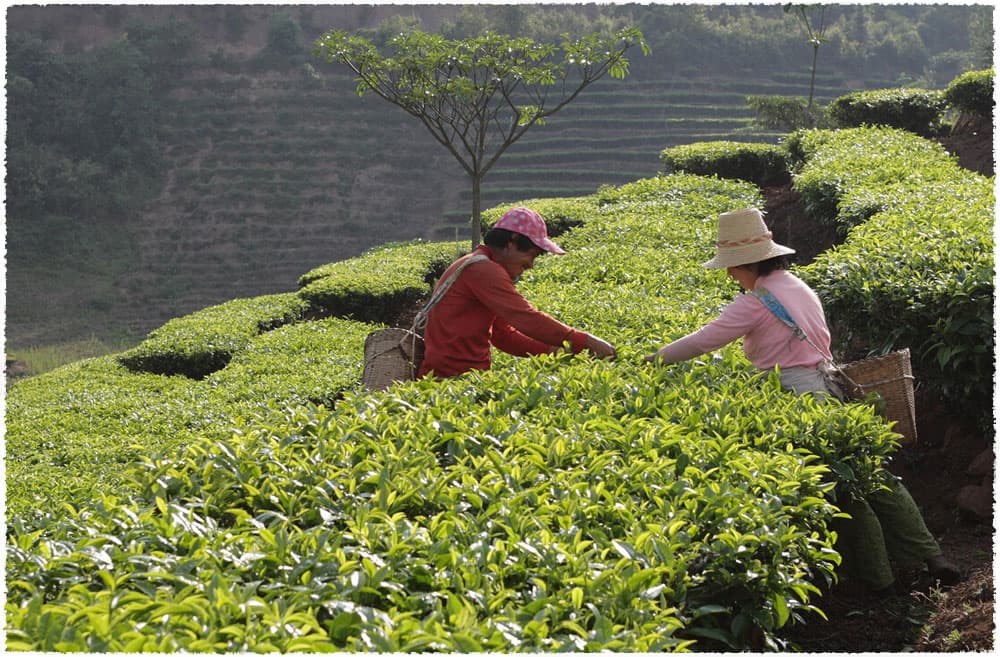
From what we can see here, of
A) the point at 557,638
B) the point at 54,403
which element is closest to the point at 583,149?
the point at 54,403

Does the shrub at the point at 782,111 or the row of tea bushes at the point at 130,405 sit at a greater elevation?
the shrub at the point at 782,111

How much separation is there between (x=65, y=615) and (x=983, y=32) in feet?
149

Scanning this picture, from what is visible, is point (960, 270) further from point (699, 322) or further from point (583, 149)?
point (583, 149)

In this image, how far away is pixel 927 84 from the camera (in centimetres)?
4091

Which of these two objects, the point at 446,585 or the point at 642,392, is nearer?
the point at 446,585

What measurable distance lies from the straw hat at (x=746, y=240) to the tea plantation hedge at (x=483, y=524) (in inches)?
17.1

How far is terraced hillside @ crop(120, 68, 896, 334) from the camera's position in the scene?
93.0ft

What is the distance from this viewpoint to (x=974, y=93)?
1270 centimetres

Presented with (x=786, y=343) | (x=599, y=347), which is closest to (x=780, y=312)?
(x=786, y=343)

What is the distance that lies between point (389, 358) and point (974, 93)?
11.3 meters

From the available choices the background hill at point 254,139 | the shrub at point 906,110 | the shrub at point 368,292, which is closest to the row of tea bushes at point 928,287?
the shrub at point 368,292

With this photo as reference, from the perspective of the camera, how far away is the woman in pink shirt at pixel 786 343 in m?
3.36

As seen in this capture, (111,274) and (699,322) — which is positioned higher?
(699,322)

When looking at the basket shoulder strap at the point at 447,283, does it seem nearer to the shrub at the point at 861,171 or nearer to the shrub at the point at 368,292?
the shrub at the point at 861,171
